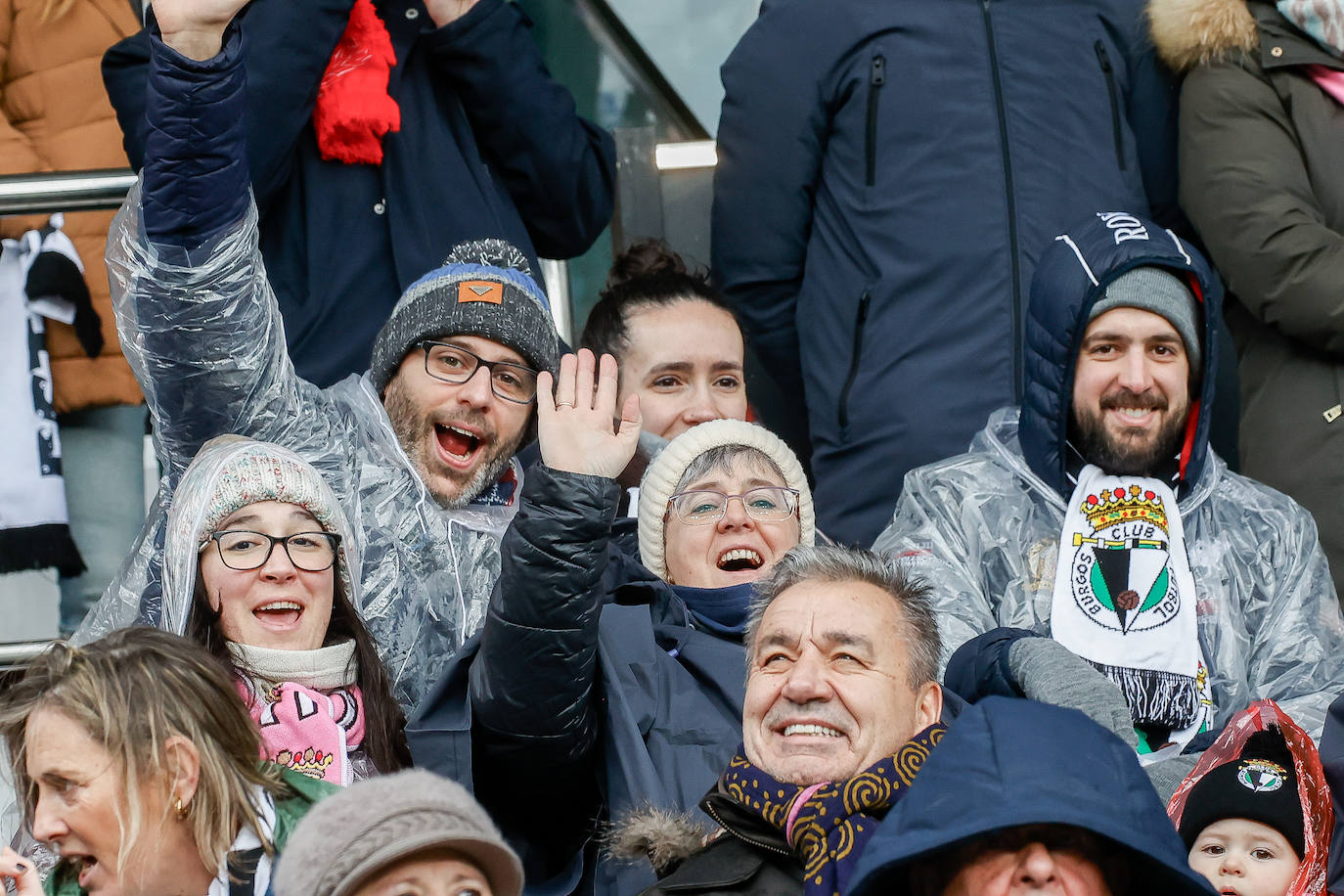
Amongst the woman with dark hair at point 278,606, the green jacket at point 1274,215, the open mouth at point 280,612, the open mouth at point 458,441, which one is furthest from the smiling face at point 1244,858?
the open mouth at point 458,441

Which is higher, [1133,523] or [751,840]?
[1133,523]

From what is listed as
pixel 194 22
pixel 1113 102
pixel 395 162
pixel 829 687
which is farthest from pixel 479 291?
pixel 1113 102

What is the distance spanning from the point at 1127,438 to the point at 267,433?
1.92 meters

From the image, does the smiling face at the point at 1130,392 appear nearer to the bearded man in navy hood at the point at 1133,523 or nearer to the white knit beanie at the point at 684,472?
the bearded man in navy hood at the point at 1133,523

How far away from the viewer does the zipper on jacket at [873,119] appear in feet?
16.7

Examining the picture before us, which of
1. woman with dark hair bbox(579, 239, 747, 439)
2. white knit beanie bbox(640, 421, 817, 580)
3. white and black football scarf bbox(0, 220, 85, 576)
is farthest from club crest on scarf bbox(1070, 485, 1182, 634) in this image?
white and black football scarf bbox(0, 220, 85, 576)

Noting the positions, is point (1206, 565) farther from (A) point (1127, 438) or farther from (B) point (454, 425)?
(B) point (454, 425)

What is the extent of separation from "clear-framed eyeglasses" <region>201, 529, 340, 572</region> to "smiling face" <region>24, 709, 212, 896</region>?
0.63 m

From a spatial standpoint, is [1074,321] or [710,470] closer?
[710,470]

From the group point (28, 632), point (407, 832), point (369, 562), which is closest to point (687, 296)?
point (369, 562)

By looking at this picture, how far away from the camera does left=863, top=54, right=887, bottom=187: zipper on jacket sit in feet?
16.7

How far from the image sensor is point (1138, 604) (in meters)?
4.28

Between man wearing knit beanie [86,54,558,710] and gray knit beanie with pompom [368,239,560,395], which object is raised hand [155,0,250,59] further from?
Answer: gray knit beanie with pompom [368,239,560,395]

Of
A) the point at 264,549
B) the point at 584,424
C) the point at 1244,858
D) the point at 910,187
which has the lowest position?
the point at 1244,858
